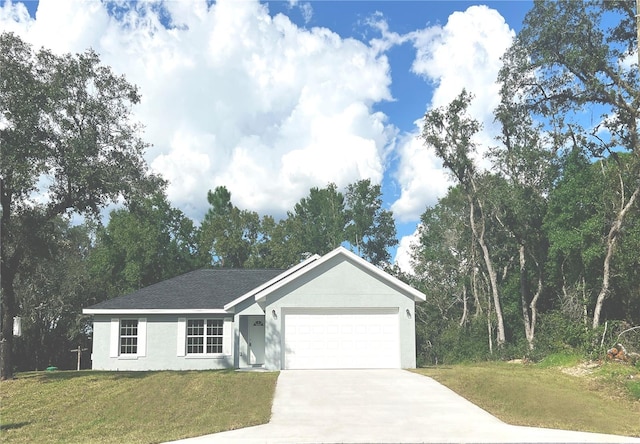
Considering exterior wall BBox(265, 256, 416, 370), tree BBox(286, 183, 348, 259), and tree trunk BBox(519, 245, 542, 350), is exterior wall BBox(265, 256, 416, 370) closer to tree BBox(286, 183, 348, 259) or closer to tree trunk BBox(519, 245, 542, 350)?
tree trunk BBox(519, 245, 542, 350)

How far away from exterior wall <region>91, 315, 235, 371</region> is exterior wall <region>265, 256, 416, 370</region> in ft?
15.3

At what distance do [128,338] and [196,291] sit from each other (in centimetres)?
373

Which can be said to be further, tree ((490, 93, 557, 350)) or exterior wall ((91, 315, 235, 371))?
tree ((490, 93, 557, 350))

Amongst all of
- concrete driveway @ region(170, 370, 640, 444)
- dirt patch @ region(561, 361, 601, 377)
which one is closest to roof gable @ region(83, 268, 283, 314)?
concrete driveway @ region(170, 370, 640, 444)

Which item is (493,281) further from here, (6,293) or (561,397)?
(6,293)

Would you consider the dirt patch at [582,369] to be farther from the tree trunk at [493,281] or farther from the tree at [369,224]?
the tree at [369,224]

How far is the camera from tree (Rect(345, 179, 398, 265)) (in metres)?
54.0

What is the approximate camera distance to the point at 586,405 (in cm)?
1495

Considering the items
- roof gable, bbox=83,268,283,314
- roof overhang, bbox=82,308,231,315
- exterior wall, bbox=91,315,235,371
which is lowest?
exterior wall, bbox=91,315,235,371

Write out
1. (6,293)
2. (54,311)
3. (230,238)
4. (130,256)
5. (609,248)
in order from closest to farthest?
(6,293) → (609,248) → (54,311) → (130,256) → (230,238)

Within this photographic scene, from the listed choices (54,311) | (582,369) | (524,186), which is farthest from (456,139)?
(54,311)

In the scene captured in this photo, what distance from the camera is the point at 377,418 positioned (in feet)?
41.9

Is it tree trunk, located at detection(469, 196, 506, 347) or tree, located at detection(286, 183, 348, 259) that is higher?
tree, located at detection(286, 183, 348, 259)

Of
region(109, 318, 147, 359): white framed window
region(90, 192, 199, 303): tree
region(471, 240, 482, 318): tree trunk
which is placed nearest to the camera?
region(109, 318, 147, 359): white framed window
